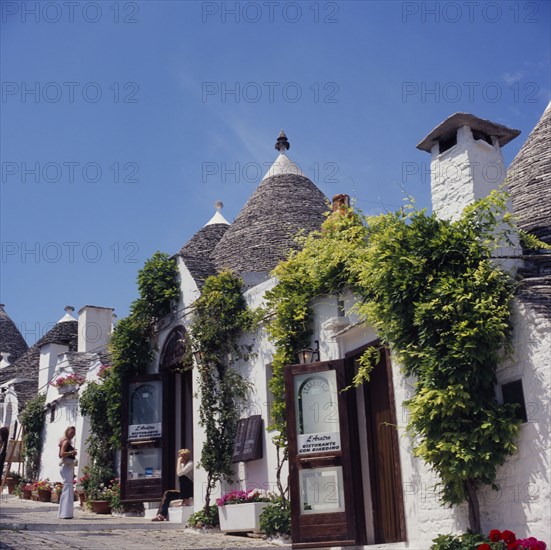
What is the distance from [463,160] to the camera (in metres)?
10.7

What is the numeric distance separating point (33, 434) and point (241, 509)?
13.3 metres

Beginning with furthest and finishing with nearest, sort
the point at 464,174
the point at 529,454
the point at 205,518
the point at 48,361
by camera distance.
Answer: the point at 48,361 → the point at 205,518 → the point at 464,174 → the point at 529,454

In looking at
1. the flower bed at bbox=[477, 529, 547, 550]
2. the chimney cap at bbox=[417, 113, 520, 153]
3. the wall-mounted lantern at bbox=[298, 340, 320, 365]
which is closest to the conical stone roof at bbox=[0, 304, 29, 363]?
the wall-mounted lantern at bbox=[298, 340, 320, 365]

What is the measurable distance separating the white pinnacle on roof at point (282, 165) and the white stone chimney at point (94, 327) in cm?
769

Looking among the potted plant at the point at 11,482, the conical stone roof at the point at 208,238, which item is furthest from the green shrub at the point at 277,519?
the potted plant at the point at 11,482

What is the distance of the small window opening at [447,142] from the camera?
442 inches

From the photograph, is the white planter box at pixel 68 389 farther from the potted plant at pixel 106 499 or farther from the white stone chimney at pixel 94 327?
the potted plant at pixel 106 499

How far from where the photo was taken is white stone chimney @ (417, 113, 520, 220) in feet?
34.8

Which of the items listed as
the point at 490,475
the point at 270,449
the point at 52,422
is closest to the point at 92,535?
the point at 270,449

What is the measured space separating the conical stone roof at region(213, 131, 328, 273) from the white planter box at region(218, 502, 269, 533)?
510 cm

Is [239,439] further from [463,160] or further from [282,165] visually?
[282,165]

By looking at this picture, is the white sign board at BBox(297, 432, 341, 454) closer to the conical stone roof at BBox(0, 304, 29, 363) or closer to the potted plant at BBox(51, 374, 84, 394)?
the potted plant at BBox(51, 374, 84, 394)

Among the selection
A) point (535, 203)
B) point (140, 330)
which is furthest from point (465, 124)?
point (140, 330)

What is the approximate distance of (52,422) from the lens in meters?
23.1
